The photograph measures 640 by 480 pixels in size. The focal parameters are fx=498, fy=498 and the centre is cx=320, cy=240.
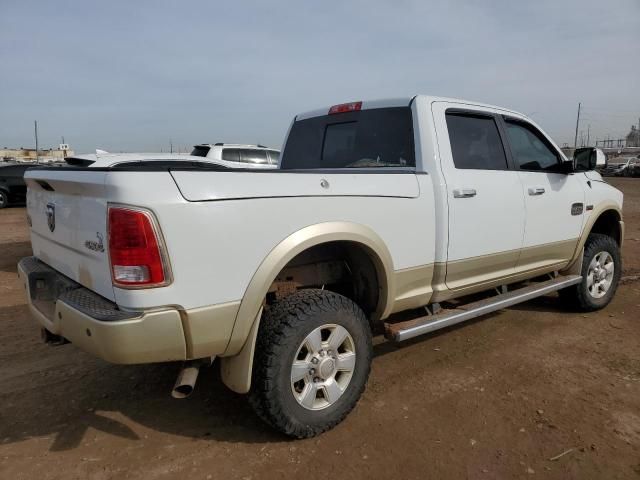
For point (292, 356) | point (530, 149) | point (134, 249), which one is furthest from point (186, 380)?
point (530, 149)

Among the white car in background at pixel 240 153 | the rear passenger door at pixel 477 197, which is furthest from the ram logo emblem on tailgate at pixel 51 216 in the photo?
the white car in background at pixel 240 153

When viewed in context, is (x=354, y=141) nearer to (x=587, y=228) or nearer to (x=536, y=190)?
(x=536, y=190)

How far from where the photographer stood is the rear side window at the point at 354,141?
3.57 metres

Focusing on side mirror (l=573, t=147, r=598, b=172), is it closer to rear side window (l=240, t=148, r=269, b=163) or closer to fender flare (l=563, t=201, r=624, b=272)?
fender flare (l=563, t=201, r=624, b=272)

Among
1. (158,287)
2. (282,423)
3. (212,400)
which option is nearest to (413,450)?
(282,423)

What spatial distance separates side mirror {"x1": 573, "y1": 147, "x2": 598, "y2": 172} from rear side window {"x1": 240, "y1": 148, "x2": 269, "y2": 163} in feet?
27.4

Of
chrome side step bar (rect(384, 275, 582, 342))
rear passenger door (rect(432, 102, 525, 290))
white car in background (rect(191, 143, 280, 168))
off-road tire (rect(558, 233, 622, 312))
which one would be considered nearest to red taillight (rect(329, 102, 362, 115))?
rear passenger door (rect(432, 102, 525, 290))

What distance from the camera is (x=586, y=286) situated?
4.95m

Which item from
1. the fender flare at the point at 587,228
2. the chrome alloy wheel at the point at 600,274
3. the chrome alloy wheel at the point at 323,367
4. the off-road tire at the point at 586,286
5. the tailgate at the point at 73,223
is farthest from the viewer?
the chrome alloy wheel at the point at 600,274

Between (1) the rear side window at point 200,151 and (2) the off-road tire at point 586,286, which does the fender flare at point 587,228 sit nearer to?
(2) the off-road tire at point 586,286

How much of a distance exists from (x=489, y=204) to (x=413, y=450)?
1818mm

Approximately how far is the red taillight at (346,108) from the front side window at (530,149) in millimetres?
1256

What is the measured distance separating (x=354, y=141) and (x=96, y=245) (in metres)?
2.23

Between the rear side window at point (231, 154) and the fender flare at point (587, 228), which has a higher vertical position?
the rear side window at point (231, 154)
